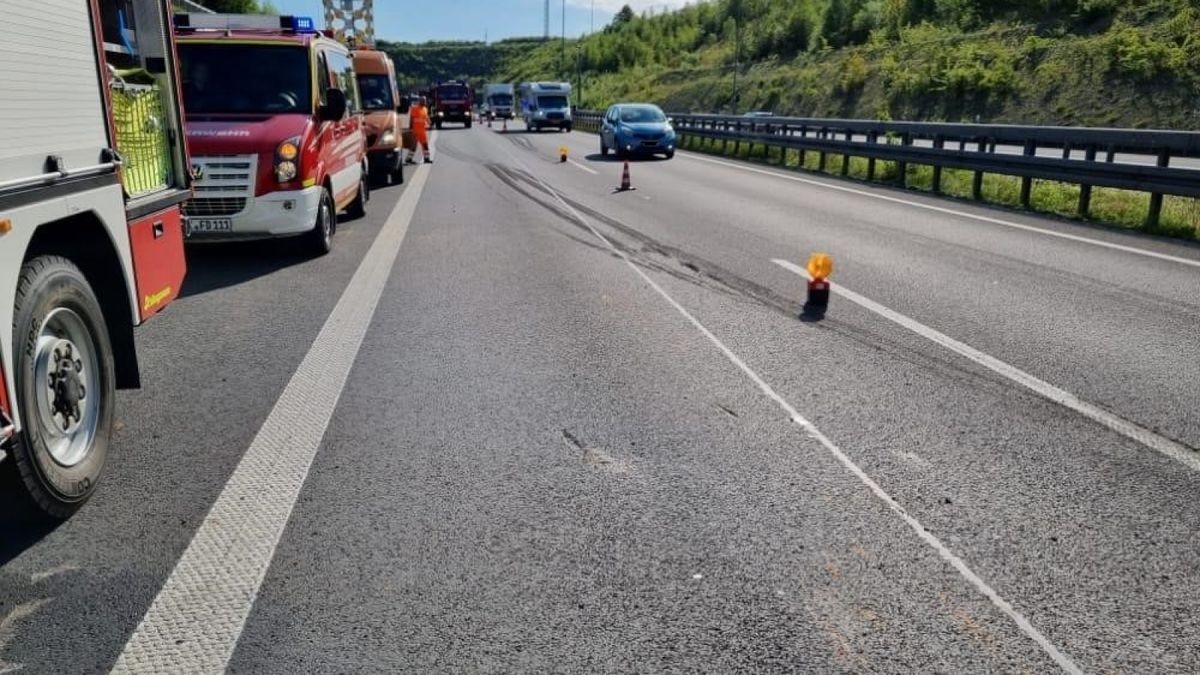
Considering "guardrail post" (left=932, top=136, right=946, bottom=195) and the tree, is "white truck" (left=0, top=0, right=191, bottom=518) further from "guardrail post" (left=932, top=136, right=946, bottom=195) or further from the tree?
the tree

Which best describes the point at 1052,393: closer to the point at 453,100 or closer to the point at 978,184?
the point at 978,184

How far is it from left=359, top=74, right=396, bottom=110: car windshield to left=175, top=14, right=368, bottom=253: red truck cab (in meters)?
7.52

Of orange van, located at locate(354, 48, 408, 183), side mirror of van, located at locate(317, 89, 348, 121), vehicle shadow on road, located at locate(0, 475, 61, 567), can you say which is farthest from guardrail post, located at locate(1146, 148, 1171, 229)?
vehicle shadow on road, located at locate(0, 475, 61, 567)

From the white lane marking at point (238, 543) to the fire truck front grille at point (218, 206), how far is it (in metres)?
3.46

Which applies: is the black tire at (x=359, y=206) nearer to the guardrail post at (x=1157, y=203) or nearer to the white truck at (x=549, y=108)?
the guardrail post at (x=1157, y=203)

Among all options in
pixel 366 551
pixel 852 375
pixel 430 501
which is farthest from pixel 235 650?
pixel 852 375

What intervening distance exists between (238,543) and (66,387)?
1.04 m

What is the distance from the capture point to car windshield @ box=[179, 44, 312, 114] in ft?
32.5

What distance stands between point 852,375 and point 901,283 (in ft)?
10.4

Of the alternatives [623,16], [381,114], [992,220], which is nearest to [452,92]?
[381,114]

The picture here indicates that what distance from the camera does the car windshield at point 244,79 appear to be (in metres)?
9.91

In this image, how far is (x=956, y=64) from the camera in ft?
149

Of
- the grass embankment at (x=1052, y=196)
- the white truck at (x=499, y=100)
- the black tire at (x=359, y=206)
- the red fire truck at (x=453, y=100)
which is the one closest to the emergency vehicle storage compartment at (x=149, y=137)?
the black tire at (x=359, y=206)

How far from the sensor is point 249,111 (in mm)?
9906
